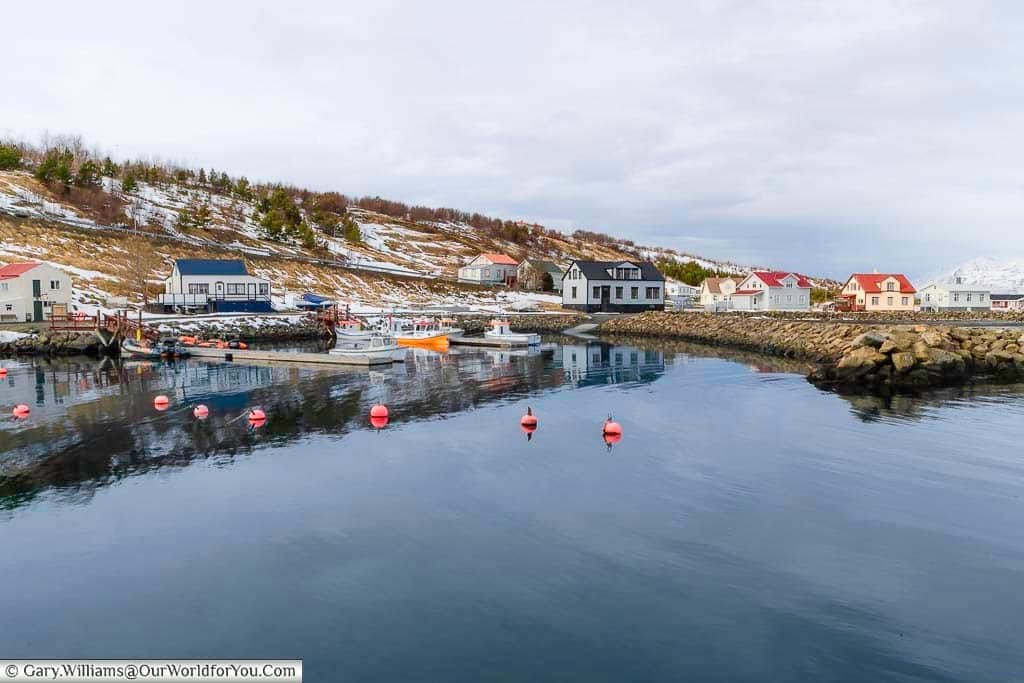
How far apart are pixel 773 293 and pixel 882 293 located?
15432 millimetres

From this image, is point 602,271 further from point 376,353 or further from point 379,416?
point 379,416

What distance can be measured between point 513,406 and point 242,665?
2182 cm

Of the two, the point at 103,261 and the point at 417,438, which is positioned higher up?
the point at 103,261

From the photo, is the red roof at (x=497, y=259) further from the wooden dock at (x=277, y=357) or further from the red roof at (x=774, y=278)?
the wooden dock at (x=277, y=357)

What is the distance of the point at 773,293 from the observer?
94.4 metres

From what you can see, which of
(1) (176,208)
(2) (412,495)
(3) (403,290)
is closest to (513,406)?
(2) (412,495)

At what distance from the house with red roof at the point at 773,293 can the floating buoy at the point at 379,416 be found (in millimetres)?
77475

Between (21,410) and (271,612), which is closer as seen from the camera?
(271,612)

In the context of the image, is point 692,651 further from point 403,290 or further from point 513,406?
point 403,290

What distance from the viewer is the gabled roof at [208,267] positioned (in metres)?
74.3

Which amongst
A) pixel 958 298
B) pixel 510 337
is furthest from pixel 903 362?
pixel 958 298

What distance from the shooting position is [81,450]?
75.4 feet

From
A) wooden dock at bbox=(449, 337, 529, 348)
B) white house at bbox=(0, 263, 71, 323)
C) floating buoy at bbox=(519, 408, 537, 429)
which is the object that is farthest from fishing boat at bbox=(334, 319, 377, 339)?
floating buoy at bbox=(519, 408, 537, 429)

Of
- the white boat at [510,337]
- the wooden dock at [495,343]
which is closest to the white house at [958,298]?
the white boat at [510,337]
